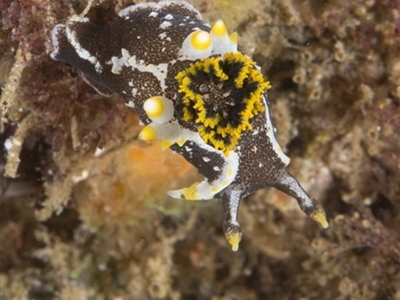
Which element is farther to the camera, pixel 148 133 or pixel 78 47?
pixel 78 47

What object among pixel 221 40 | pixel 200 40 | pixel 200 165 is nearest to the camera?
pixel 200 40

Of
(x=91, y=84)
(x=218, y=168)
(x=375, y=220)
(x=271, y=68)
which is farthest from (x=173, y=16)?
(x=375, y=220)

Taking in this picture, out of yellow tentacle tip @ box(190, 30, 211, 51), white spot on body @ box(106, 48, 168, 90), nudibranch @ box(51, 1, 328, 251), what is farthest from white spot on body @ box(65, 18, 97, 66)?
yellow tentacle tip @ box(190, 30, 211, 51)

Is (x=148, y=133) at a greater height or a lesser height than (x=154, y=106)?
lesser

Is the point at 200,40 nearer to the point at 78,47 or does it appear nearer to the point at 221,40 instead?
the point at 221,40

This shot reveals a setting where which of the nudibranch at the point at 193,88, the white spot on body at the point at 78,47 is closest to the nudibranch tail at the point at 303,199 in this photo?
the nudibranch at the point at 193,88

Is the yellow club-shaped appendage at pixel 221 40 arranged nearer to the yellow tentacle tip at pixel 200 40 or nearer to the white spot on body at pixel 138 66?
the yellow tentacle tip at pixel 200 40

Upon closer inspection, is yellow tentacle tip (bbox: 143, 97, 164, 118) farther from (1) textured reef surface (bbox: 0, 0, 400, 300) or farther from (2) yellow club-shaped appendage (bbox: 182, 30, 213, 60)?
(2) yellow club-shaped appendage (bbox: 182, 30, 213, 60)

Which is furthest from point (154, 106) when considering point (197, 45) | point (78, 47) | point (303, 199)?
point (303, 199)
